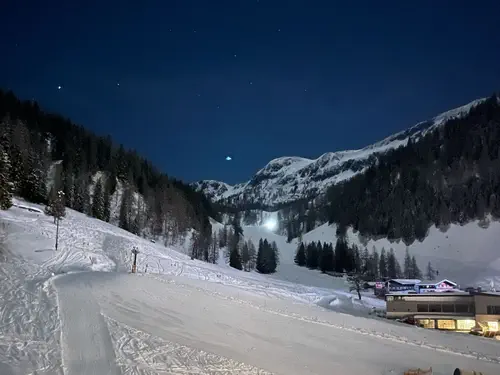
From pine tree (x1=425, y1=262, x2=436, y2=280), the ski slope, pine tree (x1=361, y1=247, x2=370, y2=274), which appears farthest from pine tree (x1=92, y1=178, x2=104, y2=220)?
pine tree (x1=425, y1=262, x2=436, y2=280)

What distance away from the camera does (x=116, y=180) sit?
106125 mm

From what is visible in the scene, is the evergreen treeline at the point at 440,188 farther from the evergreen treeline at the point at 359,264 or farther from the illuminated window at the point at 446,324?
the illuminated window at the point at 446,324

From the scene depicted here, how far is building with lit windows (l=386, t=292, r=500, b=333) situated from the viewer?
159 feet

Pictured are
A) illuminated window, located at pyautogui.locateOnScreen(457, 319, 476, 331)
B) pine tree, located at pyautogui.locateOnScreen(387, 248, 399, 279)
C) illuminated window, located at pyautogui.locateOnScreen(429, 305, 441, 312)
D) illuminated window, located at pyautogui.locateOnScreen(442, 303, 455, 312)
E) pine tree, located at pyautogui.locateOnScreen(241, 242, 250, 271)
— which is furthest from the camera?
pine tree, located at pyautogui.locateOnScreen(387, 248, 399, 279)

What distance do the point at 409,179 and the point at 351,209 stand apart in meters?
30.5

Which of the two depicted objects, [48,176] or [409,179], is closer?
[48,176]

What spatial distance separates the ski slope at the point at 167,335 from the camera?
14.5 m

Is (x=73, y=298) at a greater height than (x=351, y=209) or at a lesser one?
lesser

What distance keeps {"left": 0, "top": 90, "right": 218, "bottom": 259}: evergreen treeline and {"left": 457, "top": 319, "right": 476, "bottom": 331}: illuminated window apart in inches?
2371

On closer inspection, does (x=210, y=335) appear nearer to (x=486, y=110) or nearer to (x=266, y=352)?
(x=266, y=352)

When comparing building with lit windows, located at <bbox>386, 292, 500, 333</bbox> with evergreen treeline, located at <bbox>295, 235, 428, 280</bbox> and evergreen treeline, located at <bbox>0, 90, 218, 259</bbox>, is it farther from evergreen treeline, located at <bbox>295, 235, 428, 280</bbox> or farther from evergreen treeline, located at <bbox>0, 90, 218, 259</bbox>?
evergreen treeline, located at <bbox>295, 235, 428, 280</bbox>

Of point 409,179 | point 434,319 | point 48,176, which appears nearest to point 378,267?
point 434,319

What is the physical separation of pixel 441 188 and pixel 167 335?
17251cm

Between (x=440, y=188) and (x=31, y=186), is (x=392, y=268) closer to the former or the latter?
(x=440, y=188)
